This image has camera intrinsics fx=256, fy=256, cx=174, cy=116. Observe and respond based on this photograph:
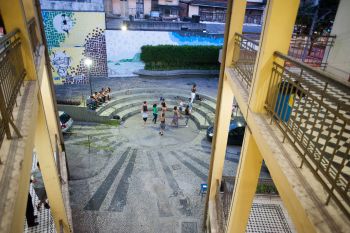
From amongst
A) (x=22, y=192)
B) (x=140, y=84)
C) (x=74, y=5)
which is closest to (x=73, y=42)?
(x=74, y=5)

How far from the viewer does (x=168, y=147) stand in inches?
541

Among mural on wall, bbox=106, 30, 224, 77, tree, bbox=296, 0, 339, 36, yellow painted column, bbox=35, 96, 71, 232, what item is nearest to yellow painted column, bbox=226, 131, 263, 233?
yellow painted column, bbox=35, 96, 71, 232

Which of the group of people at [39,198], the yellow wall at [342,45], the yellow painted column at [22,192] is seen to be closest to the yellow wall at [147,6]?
the group of people at [39,198]

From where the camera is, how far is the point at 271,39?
12.7 ft

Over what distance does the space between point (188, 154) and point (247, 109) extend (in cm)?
876

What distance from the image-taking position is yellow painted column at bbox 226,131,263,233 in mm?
4492

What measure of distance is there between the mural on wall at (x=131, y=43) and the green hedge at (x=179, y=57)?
0.57 meters

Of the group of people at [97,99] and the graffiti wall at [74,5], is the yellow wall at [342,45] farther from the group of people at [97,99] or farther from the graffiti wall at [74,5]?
the graffiti wall at [74,5]

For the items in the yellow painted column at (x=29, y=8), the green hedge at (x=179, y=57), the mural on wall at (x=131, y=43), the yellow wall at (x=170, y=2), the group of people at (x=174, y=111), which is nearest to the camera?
the yellow painted column at (x=29, y=8)

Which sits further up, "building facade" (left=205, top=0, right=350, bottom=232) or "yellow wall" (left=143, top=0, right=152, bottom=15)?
"yellow wall" (left=143, top=0, right=152, bottom=15)

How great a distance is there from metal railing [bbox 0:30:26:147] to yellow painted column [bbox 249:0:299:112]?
3608mm

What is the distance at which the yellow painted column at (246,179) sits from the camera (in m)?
4.49

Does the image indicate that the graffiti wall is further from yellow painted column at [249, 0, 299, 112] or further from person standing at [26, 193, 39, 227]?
yellow painted column at [249, 0, 299, 112]

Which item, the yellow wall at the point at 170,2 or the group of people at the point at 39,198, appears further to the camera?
the yellow wall at the point at 170,2
